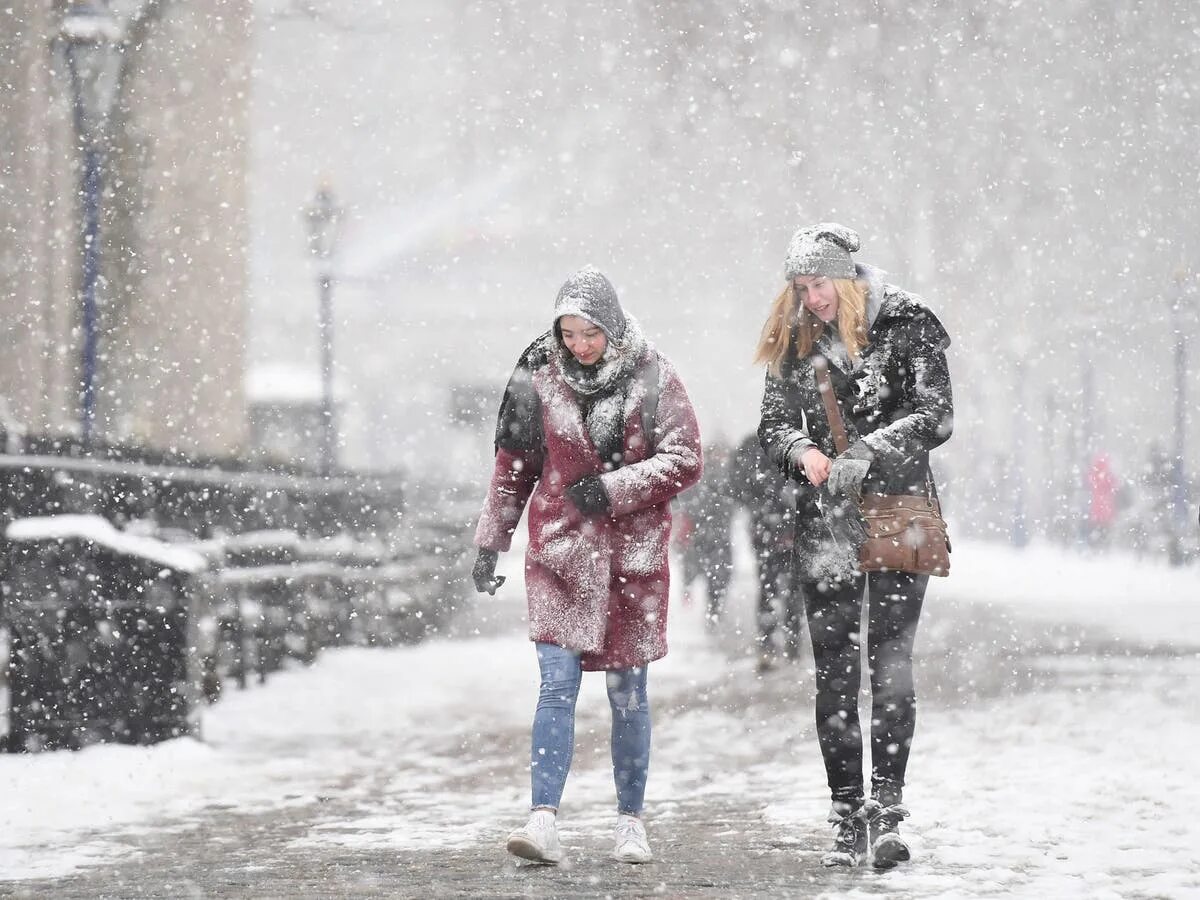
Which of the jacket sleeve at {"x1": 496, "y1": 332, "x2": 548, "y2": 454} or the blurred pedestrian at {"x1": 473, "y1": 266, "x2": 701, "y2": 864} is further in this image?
the jacket sleeve at {"x1": 496, "y1": 332, "x2": 548, "y2": 454}

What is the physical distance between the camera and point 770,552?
12.0m

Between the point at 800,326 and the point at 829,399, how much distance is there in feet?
0.76

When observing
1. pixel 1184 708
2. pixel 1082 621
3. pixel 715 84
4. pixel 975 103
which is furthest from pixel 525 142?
pixel 1184 708

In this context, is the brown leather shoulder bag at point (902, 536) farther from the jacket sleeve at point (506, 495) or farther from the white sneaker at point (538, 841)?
the white sneaker at point (538, 841)

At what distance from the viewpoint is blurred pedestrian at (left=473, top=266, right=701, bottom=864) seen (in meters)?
4.76

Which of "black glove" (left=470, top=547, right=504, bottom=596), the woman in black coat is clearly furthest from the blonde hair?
"black glove" (left=470, top=547, right=504, bottom=596)

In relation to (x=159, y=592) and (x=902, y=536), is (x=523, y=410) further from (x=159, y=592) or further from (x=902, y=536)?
(x=159, y=592)

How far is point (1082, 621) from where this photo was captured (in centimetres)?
1533

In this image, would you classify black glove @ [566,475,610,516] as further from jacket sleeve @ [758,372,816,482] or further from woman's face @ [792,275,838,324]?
woman's face @ [792,275,838,324]

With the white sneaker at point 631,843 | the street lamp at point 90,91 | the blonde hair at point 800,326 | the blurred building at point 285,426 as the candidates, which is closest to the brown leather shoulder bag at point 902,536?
the blonde hair at point 800,326

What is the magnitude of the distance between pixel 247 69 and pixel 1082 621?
50.1 ft

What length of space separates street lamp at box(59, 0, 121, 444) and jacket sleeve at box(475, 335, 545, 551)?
10.8 metres

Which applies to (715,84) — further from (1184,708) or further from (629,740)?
(629,740)

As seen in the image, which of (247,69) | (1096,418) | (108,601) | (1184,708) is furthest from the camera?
(1096,418)
